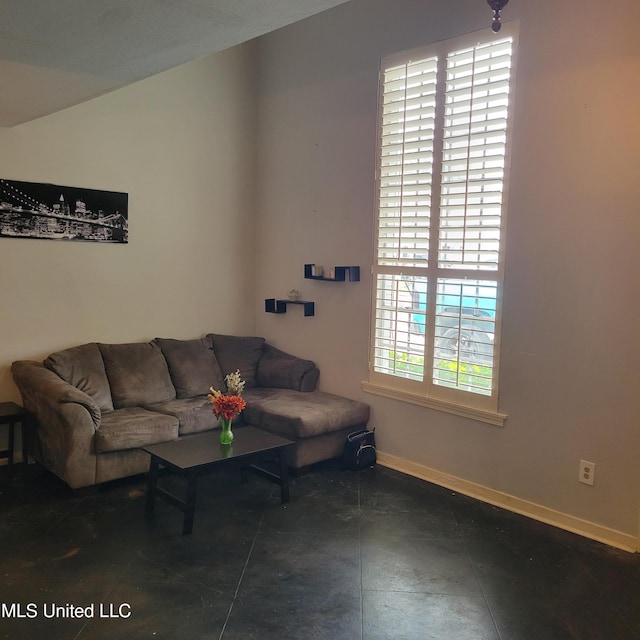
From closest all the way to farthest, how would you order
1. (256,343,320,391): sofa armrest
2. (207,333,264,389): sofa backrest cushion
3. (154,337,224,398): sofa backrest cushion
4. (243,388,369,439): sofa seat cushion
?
1. (243,388,369,439): sofa seat cushion
2. (154,337,224,398): sofa backrest cushion
3. (256,343,320,391): sofa armrest
4. (207,333,264,389): sofa backrest cushion

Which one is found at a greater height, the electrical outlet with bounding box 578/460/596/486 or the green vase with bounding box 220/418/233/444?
the green vase with bounding box 220/418/233/444

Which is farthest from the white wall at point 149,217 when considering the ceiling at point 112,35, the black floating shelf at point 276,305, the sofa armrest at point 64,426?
the ceiling at point 112,35

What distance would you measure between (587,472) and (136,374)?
312cm

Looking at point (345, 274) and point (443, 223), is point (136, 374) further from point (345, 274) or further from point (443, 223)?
point (443, 223)

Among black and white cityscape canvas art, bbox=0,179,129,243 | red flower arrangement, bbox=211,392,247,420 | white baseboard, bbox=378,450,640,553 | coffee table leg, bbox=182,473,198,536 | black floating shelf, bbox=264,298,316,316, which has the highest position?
black and white cityscape canvas art, bbox=0,179,129,243

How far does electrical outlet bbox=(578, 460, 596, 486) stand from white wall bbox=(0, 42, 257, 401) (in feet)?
10.4

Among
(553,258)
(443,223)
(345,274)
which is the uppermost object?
(443,223)

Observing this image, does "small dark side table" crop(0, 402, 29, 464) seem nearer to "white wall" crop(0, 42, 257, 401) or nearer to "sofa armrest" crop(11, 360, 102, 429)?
"sofa armrest" crop(11, 360, 102, 429)

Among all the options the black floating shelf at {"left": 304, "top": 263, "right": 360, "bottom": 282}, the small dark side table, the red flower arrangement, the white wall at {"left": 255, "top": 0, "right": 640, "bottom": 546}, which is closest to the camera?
the white wall at {"left": 255, "top": 0, "right": 640, "bottom": 546}

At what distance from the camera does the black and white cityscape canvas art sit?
4188 mm

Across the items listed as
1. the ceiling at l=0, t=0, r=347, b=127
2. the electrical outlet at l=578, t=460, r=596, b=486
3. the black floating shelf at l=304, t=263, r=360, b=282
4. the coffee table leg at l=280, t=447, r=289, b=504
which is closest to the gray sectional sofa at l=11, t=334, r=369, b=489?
the coffee table leg at l=280, t=447, r=289, b=504

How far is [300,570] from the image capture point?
2936 mm

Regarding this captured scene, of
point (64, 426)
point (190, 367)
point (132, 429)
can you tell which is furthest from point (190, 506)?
point (190, 367)

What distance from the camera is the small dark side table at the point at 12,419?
3951 mm
